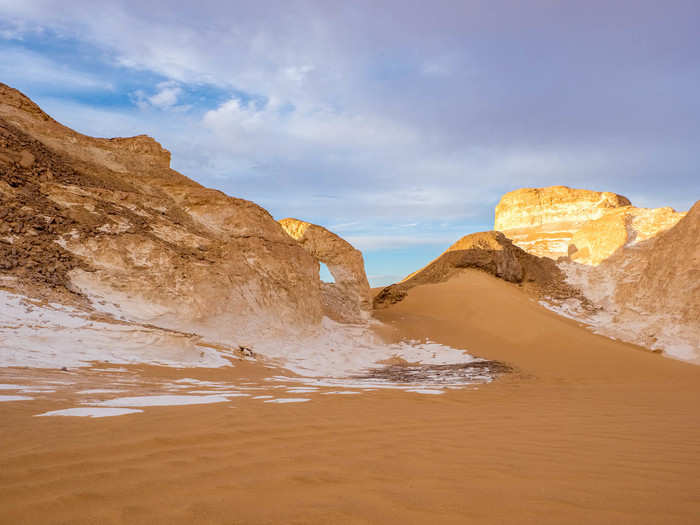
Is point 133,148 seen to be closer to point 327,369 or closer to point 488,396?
point 327,369

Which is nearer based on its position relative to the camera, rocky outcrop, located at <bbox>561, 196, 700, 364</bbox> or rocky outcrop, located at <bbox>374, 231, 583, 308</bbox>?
rocky outcrop, located at <bbox>561, 196, 700, 364</bbox>

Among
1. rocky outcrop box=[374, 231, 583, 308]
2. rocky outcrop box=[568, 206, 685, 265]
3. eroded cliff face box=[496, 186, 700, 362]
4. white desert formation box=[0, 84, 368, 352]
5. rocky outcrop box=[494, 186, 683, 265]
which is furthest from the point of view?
rocky outcrop box=[494, 186, 683, 265]

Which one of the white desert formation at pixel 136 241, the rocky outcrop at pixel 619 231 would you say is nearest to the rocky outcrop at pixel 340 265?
the white desert formation at pixel 136 241

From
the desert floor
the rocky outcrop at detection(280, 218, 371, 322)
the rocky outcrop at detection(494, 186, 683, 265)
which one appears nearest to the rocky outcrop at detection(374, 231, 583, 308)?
the rocky outcrop at detection(280, 218, 371, 322)

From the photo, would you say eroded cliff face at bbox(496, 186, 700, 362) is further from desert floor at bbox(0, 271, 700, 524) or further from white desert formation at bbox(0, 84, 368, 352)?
desert floor at bbox(0, 271, 700, 524)

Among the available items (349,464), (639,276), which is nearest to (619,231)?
(639,276)

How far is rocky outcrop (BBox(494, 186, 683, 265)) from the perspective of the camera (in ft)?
92.0

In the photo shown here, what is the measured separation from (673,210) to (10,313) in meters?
35.1

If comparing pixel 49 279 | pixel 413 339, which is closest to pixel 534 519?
pixel 49 279

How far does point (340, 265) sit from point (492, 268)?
1002 centimetres

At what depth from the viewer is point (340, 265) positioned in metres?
20.9

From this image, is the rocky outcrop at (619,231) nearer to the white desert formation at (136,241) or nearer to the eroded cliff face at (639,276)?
the eroded cliff face at (639,276)

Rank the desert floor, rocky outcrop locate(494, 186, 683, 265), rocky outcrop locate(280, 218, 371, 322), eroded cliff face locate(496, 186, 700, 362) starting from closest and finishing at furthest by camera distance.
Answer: the desert floor → eroded cliff face locate(496, 186, 700, 362) → rocky outcrop locate(280, 218, 371, 322) → rocky outcrop locate(494, 186, 683, 265)

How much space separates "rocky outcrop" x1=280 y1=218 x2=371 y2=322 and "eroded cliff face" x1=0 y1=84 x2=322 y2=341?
3029 millimetres
